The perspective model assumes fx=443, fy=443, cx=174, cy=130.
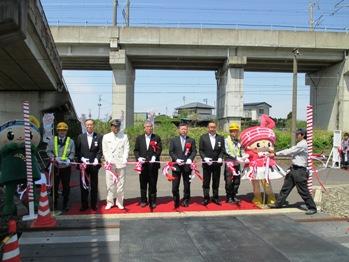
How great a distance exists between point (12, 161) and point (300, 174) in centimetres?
599

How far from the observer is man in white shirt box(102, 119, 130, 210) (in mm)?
9695

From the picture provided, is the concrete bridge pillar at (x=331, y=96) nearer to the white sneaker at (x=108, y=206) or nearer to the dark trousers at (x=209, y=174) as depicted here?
the dark trousers at (x=209, y=174)

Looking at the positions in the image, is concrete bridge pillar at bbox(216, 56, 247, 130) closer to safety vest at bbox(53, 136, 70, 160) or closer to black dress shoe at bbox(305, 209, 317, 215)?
black dress shoe at bbox(305, 209, 317, 215)

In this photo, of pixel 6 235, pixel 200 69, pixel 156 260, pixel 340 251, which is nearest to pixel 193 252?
pixel 156 260

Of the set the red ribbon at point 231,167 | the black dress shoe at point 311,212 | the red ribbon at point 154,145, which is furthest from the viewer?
the red ribbon at point 231,167

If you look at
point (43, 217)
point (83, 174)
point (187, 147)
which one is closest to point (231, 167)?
→ point (187, 147)

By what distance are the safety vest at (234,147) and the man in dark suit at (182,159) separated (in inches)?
38.3

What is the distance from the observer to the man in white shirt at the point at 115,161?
31.8ft

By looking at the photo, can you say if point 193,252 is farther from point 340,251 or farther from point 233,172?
point 233,172

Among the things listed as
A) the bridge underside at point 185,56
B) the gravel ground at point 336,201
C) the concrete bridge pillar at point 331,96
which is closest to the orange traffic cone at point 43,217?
the gravel ground at point 336,201

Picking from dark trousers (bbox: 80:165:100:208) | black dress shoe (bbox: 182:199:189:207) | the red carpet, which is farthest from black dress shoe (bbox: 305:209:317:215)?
dark trousers (bbox: 80:165:100:208)

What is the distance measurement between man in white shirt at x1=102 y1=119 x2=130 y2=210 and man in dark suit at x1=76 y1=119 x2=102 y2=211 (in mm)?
173

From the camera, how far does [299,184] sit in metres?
9.49

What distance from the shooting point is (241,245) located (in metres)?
7.01
